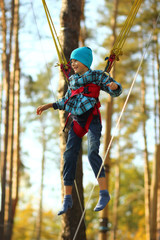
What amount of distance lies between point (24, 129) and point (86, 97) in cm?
1251

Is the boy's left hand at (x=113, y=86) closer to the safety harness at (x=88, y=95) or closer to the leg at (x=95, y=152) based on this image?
the safety harness at (x=88, y=95)

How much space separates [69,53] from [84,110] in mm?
1789

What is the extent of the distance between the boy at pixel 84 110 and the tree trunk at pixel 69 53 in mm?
1224

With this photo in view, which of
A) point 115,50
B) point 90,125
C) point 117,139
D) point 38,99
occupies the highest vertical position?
point 38,99

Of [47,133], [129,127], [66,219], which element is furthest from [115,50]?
[47,133]

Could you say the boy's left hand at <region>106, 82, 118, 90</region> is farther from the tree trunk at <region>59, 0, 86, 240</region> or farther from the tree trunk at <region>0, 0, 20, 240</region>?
the tree trunk at <region>0, 0, 20, 240</region>

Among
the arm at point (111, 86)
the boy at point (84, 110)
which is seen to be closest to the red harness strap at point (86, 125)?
the boy at point (84, 110)

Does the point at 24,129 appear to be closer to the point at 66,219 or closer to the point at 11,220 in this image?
the point at 11,220

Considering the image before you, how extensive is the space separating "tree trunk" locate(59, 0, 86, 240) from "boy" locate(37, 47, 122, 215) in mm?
1224

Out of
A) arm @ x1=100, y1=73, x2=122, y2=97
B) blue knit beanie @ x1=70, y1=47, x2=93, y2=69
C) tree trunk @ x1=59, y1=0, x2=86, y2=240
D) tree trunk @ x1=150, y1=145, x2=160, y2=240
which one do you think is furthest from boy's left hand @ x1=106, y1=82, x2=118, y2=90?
tree trunk @ x1=150, y1=145, x2=160, y2=240

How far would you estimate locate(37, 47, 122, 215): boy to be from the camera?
9.05 ft

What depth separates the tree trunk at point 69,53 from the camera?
13.7ft

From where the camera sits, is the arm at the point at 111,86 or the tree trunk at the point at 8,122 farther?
the tree trunk at the point at 8,122

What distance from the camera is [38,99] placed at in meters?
14.7
